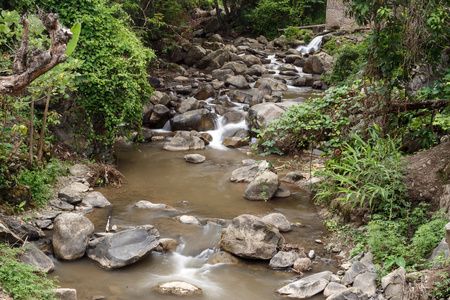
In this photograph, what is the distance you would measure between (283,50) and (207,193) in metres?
17.3

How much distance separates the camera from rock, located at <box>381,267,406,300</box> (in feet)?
17.0

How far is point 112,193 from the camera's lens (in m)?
9.23

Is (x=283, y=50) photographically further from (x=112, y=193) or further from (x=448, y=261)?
(x=448, y=261)

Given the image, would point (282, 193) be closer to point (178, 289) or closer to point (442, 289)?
point (178, 289)

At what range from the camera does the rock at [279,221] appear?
302 inches

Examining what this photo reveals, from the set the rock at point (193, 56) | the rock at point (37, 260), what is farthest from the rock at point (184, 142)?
the rock at point (193, 56)

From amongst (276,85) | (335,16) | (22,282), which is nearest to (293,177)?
(22,282)

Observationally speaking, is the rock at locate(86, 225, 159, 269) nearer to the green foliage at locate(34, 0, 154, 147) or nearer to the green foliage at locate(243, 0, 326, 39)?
the green foliage at locate(34, 0, 154, 147)

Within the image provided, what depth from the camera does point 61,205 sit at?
7.98m

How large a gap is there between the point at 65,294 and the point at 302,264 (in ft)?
11.0

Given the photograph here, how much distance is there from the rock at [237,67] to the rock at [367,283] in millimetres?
15299

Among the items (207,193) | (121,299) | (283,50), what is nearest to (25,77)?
(121,299)

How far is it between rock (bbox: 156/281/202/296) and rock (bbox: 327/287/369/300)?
1.82m

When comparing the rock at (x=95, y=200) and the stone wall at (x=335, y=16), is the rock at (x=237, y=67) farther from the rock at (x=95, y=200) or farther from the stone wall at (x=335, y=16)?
the rock at (x=95, y=200)
